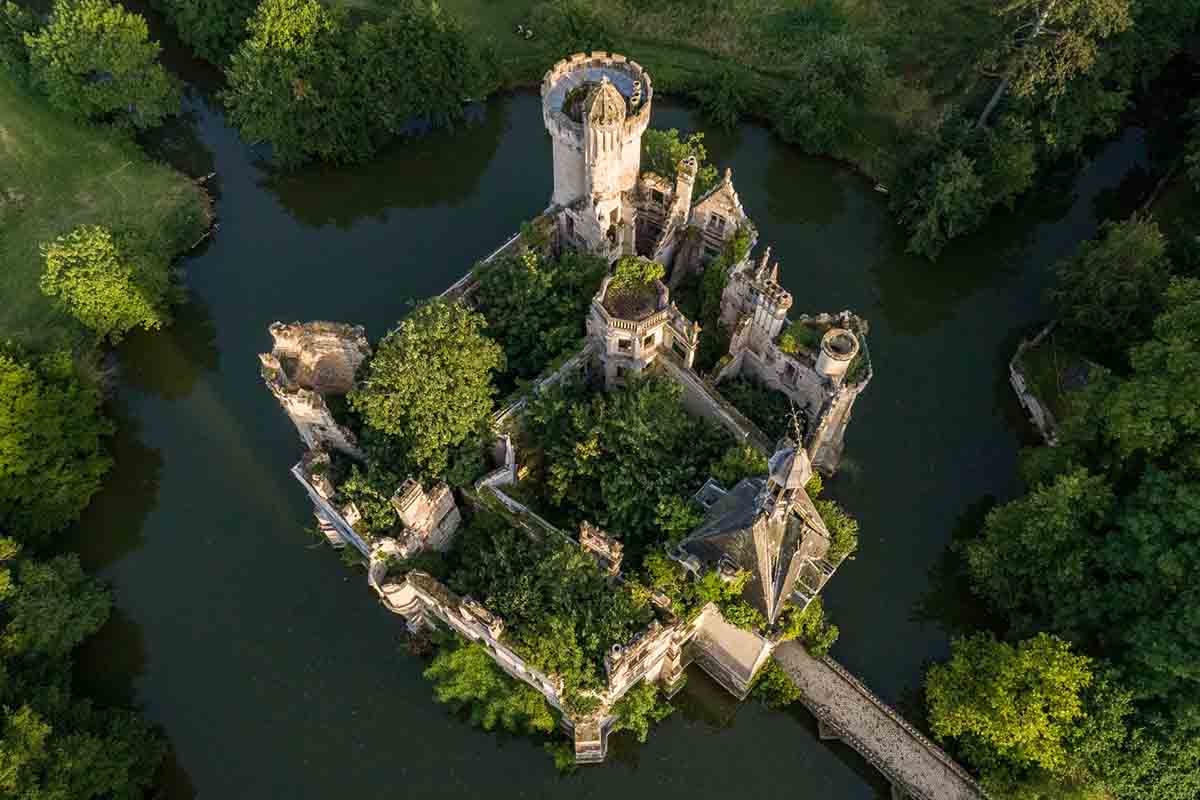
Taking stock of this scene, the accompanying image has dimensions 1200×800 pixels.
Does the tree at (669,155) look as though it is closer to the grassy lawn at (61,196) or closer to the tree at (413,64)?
the tree at (413,64)

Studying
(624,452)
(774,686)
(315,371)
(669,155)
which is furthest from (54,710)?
(669,155)

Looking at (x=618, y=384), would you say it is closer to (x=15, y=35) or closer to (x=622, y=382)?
(x=622, y=382)

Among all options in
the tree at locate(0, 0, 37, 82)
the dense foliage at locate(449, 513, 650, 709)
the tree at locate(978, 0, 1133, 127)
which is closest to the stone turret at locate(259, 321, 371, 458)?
the dense foliage at locate(449, 513, 650, 709)

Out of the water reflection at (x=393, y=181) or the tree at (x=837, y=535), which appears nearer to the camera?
the tree at (x=837, y=535)

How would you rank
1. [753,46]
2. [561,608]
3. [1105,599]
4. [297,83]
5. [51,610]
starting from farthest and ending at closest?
[753,46]
[297,83]
[51,610]
[1105,599]
[561,608]

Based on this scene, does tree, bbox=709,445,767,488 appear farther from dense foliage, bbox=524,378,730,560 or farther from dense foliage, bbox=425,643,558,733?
dense foliage, bbox=425,643,558,733

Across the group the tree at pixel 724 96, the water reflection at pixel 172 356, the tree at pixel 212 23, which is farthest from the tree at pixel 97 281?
the tree at pixel 724 96
